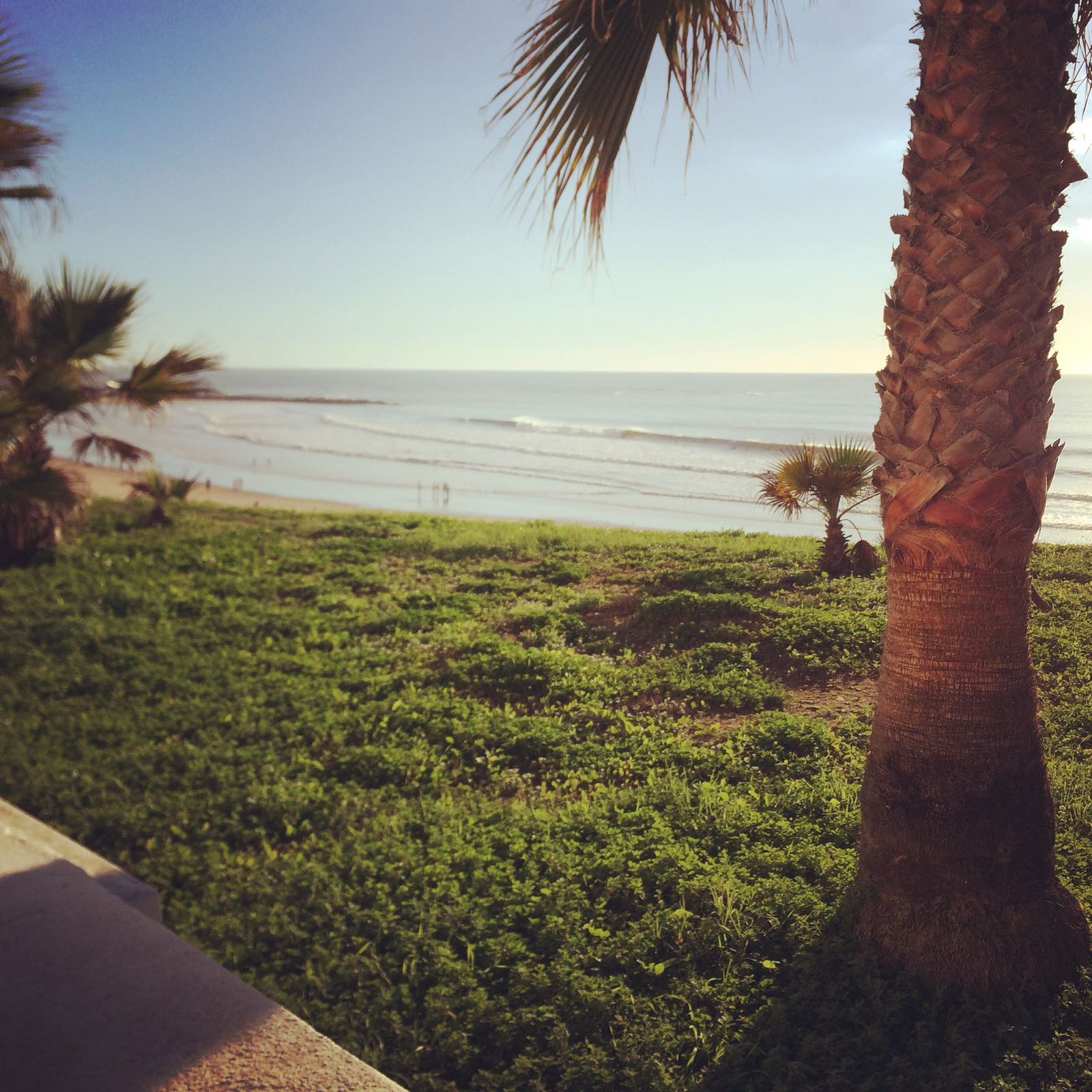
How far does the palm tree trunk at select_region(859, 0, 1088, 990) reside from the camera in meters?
2.72

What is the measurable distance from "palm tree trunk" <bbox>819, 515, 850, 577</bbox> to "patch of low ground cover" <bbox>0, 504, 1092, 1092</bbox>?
301 millimetres

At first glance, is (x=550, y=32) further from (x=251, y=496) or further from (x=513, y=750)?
(x=251, y=496)

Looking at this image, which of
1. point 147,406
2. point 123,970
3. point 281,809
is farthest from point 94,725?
point 147,406

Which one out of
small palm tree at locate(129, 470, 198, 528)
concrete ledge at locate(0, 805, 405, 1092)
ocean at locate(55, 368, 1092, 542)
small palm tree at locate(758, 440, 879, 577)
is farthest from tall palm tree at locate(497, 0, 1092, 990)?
small palm tree at locate(129, 470, 198, 528)

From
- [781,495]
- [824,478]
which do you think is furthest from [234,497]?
[824,478]

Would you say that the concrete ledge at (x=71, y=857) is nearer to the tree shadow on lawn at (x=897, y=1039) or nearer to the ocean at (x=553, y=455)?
the tree shadow on lawn at (x=897, y=1039)

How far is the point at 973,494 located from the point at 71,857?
427 centimetres

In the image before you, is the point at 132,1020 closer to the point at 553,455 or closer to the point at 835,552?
the point at 835,552

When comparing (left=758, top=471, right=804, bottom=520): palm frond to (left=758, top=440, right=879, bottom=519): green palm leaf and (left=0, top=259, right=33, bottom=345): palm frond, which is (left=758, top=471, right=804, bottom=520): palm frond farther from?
(left=0, top=259, right=33, bottom=345): palm frond

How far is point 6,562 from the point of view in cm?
1025

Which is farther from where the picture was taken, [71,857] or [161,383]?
[161,383]

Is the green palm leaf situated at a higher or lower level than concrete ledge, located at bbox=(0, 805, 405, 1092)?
higher

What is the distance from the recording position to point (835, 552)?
7.77 meters

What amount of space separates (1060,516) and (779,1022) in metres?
14.2
